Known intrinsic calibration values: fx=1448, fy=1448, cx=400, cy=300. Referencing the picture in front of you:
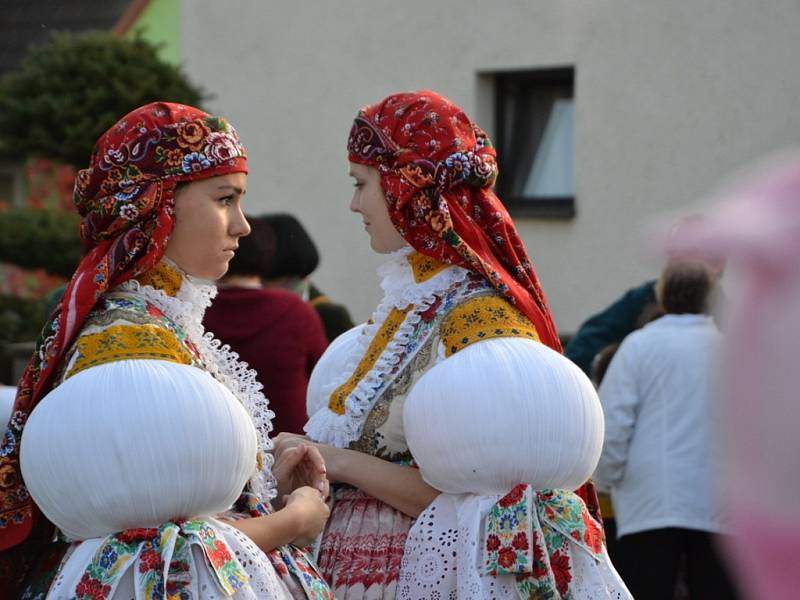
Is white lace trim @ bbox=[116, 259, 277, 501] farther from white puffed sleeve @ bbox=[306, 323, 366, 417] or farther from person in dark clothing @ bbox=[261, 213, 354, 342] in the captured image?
person in dark clothing @ bbox=[261, 213, 354, 342]

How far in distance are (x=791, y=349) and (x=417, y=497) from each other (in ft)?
7.53

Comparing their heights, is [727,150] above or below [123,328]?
below

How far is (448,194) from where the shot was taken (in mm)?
3141

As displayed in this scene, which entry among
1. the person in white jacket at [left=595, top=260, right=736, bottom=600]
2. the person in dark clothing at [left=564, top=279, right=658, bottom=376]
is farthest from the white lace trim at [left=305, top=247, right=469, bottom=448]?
the person in dark clothing at [left=564, top=279, right=658, bottom=376]

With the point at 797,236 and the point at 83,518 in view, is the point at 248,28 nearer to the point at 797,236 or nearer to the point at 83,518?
the point at 83,518

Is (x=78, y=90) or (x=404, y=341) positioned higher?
(x=404, y=341)

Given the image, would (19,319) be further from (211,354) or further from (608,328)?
(211,354)

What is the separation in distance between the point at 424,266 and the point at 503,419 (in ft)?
1.66

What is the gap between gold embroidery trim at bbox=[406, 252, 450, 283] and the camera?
10.6 feet

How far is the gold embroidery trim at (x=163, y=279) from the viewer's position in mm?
2869

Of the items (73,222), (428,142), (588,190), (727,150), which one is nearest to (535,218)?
(588,190)

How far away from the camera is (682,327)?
205 inches

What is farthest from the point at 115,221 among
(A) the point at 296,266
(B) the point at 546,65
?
(B) the point at 546,65

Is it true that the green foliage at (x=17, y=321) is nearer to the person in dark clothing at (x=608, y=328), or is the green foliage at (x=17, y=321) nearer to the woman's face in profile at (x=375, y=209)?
the person in dark clothing at (x=608, y=328)
